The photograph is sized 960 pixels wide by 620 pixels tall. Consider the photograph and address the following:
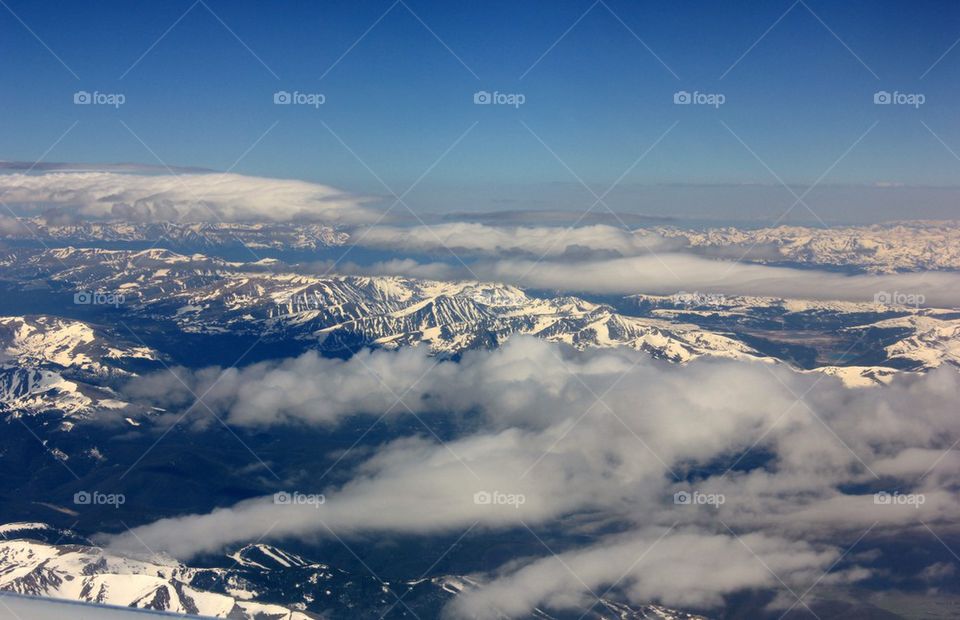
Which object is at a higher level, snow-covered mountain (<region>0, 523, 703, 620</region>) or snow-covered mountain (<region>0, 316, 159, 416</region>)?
snow-covered mountain (<region>0, 316, 159, 416</region>)

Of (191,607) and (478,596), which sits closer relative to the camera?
(191,607)

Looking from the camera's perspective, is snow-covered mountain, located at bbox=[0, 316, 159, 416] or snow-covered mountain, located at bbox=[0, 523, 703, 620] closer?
snow-covered mountain, located at bbox=[0, 523, 703, 620]

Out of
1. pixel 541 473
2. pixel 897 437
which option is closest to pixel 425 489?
pixel 541 473

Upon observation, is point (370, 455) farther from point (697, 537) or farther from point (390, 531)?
point (697, 537)

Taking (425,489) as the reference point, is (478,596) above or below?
below

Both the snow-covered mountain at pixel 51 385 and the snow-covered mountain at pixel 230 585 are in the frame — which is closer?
the snow-covered mountain at pixel 230 585

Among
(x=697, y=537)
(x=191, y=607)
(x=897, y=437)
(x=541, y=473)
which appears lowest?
(x=191, y=607)

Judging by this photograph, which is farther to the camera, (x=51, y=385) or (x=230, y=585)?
(x=51, y=385)

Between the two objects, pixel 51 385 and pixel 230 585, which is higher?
pixel 51 385
